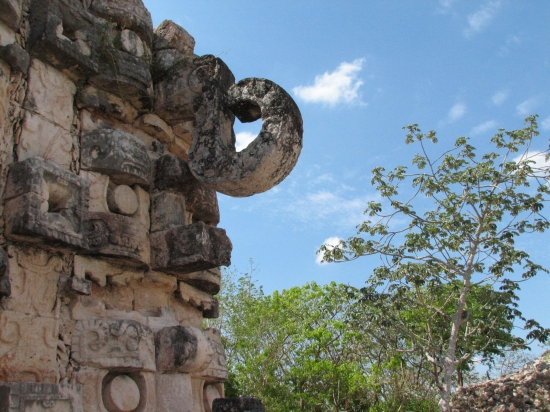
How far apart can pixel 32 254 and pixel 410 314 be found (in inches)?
525

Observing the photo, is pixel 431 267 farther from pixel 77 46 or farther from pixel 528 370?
pixel 77 46

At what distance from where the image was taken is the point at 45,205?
240 centimetres

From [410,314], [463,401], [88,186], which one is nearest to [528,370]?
[463,401]

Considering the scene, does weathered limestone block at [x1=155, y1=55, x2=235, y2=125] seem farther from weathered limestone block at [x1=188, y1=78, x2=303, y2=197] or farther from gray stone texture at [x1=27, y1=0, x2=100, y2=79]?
gray stone texture at [x1=27, y1=0, x2=100, y2=79]

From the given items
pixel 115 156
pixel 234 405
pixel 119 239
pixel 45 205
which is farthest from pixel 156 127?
pixel 234 405

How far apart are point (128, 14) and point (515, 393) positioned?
291 inches

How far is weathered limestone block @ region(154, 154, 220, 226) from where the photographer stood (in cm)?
317

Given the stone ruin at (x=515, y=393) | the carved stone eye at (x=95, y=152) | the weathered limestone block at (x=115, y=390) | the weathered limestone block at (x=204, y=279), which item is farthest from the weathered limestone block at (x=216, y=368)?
the stone ruin at (x=515, y=393)

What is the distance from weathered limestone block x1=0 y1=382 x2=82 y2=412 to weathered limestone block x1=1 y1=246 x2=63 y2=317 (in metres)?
0.31

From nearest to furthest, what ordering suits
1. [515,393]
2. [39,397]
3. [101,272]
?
[39,397] → [101,272] → [515,393]

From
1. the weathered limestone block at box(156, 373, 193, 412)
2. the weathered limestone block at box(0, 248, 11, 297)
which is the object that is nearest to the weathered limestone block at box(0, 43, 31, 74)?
the weathered limestone block at box(0, 248, 11, 297)

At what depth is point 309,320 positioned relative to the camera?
1559 cm

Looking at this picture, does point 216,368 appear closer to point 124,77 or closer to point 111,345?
point 111,345

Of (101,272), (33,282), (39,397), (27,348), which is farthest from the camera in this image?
(101,272)
